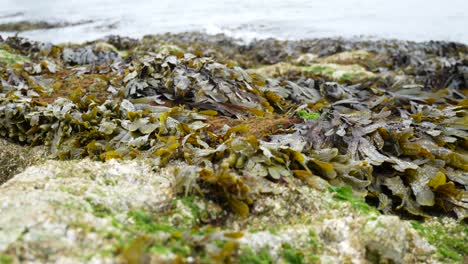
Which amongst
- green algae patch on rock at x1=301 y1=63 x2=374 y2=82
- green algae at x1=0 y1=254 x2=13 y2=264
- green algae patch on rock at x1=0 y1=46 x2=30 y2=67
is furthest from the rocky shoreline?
green algae patch on rock at x1=301 y1=63 x2=374 y2=82

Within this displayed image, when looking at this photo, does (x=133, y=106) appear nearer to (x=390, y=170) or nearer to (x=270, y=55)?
(x=390, y=170)

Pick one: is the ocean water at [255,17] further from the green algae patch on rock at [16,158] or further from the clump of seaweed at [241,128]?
the green algae patch on rock at [16,158]

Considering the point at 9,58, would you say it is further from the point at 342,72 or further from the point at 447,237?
the point at 447,237

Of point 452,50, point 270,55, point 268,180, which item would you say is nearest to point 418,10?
point 452,50

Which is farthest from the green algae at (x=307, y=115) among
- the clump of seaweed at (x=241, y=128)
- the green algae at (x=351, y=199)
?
the green algae at (x=351, y=199)

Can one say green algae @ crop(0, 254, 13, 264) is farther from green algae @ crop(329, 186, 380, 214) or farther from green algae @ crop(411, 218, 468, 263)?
green algae @ crop(411, 218, 468, 263)
